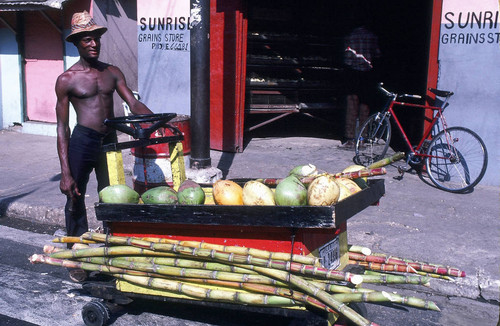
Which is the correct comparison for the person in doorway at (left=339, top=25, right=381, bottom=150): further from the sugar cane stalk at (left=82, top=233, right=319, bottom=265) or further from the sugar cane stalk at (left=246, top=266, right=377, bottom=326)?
the sugar cane stalk at (left=246, top=266, right=377, bottom=326)

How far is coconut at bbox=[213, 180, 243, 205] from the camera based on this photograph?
3531 millimetres

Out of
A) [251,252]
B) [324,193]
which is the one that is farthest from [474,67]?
[251,252]

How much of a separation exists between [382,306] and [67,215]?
110 inches

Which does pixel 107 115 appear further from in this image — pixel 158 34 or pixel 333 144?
pixel 333 144

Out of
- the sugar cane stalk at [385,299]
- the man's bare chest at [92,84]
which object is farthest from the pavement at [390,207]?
the man's bare chest at [92,84]

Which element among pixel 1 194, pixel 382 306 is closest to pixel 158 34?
pixel 1 194

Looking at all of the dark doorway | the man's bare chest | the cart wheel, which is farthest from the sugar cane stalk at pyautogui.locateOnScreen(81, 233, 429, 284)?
the dark doorway

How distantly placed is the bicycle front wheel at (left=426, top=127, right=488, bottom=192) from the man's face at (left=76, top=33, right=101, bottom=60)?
4.88 m

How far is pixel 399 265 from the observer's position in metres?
3.76

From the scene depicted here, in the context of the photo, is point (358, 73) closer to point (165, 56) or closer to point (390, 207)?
point (165, 56)

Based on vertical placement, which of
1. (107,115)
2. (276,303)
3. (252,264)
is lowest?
(276,303)

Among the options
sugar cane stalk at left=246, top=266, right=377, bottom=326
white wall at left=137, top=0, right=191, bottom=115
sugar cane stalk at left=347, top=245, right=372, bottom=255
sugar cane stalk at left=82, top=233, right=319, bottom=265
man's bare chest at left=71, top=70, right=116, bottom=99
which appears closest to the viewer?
sugar cane stalk at left=246, top=266, right=377, bottom=326

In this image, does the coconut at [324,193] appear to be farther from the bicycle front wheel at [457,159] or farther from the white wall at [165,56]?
the white wall at [165,56]

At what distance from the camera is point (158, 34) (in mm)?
10133
